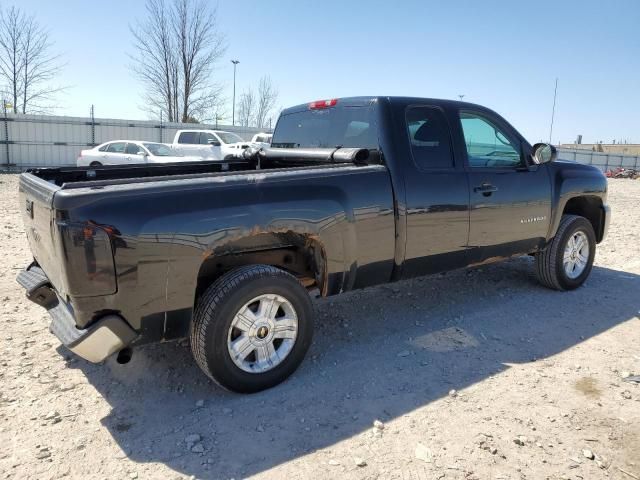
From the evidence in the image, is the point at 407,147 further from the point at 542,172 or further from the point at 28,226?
the point at 28,226

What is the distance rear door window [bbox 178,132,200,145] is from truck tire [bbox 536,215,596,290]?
1557 centimetres

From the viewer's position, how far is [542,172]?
4941 millimetres

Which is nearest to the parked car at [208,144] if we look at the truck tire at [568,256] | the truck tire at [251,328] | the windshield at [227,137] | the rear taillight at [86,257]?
the windshield at [227,137]

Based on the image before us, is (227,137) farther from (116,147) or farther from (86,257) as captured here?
(86,257)

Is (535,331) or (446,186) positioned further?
(535,331)

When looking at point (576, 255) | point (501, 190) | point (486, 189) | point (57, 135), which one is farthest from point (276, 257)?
point (57, 135)

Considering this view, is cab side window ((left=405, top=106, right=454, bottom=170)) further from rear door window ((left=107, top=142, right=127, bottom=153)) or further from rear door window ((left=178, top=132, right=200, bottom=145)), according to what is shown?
rear door window ((left=178, top=132, right=200, bottom=145))

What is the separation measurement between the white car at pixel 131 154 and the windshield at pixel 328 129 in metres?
11.1

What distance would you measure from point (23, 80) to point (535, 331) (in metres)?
32.8

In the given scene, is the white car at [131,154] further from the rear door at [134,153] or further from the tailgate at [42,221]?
the tailgate at [42,221]

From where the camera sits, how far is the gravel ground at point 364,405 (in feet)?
8.54

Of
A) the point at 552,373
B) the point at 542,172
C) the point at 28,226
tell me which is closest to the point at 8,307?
the point at 28,226

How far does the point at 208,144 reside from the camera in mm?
18516

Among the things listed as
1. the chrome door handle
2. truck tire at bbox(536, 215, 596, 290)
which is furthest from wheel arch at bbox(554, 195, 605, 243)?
the chrome door handle
